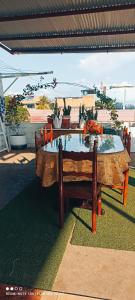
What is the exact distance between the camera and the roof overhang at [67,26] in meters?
4.08

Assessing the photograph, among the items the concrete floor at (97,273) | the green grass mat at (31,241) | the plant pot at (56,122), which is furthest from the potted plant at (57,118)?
the concrete floor at (97,273)

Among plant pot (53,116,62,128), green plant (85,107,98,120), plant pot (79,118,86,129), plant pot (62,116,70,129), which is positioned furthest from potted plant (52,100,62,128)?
green plant (85,107,98,120)

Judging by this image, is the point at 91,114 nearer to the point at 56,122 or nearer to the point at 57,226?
the point at 56,122

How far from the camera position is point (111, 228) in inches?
114

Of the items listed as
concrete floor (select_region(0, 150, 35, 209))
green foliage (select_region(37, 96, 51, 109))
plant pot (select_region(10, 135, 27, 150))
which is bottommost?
concrete floor (select_region(0, 150, 35, 209))

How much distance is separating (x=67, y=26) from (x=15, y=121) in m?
3.72

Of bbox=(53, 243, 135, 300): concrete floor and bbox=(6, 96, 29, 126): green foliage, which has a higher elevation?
bbox=(6, 96, 29, 126): green foliage

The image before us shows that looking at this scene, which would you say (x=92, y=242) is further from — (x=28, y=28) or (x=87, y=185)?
(x=28, y=28)

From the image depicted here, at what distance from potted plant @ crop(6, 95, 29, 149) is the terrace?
200cm

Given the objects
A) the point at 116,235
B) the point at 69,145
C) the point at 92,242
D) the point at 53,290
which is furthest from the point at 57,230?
the point at 69,145

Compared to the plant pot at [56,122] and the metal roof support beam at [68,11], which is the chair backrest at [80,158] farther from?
the plant pot at [56,122]

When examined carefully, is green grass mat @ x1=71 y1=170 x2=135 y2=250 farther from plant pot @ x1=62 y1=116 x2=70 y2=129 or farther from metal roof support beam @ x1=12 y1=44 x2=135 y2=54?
metal roof support beam @ x1=12 y1=44 x2=135 y2=54

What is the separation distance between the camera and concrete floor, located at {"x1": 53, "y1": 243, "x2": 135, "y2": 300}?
1970mm

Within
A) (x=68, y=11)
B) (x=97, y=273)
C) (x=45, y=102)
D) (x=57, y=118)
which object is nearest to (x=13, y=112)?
(x=57, y=118)
